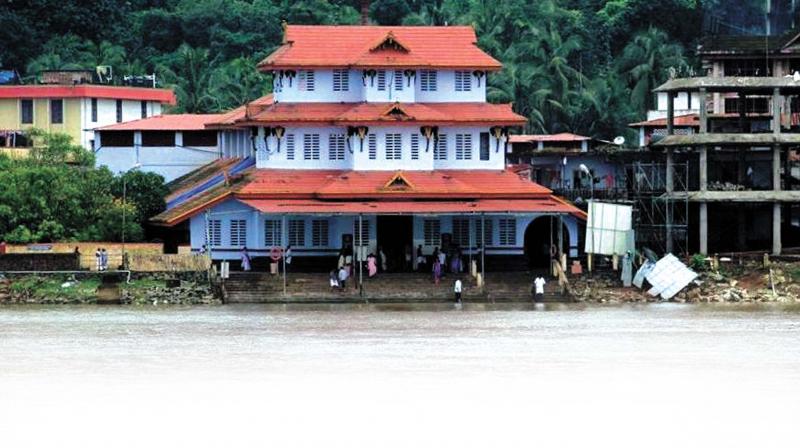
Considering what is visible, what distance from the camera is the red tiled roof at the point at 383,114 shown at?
75875 millimetres

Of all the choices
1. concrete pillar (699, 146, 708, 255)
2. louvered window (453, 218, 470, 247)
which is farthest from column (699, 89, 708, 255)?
louvered window (453, 218, 470, 247)

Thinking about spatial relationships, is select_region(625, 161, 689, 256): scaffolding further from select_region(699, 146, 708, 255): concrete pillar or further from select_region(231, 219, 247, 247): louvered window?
select_region(231, 219, 247, 247): louvered window

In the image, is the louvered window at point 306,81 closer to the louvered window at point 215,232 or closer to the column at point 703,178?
the louvered window at point 215,232

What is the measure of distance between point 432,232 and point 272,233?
15.9ft

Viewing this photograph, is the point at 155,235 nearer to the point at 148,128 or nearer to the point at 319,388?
the point at 148,128

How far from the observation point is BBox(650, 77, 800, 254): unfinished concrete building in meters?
75.8

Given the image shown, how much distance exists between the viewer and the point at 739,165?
263 ft

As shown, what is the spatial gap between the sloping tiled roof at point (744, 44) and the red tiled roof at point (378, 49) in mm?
8900

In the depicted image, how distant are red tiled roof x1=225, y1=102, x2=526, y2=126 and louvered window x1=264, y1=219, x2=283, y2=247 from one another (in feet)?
11.2

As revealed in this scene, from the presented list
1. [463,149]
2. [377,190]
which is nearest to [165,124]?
[463,149]

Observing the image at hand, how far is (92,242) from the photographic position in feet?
246

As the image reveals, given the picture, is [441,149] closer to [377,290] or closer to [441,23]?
[377,290]

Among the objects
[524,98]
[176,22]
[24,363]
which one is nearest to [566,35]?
[524,98]

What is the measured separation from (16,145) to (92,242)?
17.5 meters
